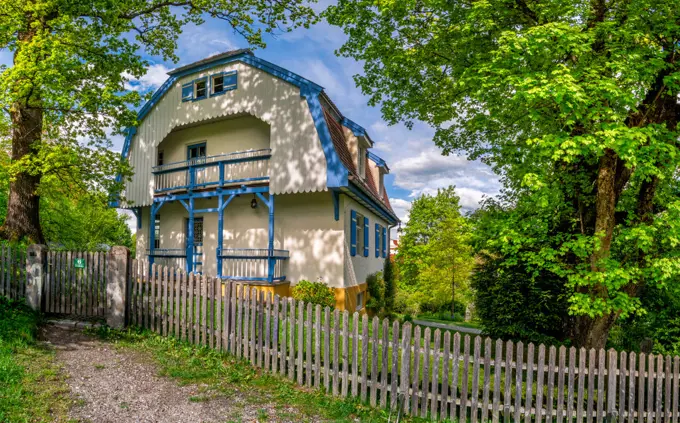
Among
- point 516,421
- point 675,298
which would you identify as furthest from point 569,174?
point 516,421

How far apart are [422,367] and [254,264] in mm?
8992

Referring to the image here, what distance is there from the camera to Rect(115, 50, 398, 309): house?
1329cm

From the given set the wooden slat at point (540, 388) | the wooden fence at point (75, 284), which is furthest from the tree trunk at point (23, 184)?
the wooden slat at point (540, 388)

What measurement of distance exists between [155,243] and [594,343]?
55.4ft

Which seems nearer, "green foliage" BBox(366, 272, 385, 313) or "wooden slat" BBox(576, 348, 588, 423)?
"wooden slat" BBox(576, 348, 588, 423)

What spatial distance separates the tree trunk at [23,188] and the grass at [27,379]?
4.45 m

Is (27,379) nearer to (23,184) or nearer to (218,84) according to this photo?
(23,184)

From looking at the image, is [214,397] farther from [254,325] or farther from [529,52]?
[529,52]

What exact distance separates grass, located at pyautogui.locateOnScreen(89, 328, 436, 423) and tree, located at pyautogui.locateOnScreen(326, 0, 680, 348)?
448 centimetres

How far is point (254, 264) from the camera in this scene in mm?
14031

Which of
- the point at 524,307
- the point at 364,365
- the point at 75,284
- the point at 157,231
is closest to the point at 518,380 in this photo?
the point at 364,365

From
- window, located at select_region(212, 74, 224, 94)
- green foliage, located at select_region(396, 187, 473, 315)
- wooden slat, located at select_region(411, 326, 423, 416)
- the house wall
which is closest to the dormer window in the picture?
the house wall

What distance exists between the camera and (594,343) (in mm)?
8422

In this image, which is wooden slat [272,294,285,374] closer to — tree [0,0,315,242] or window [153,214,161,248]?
tree [0,0,315,242]
